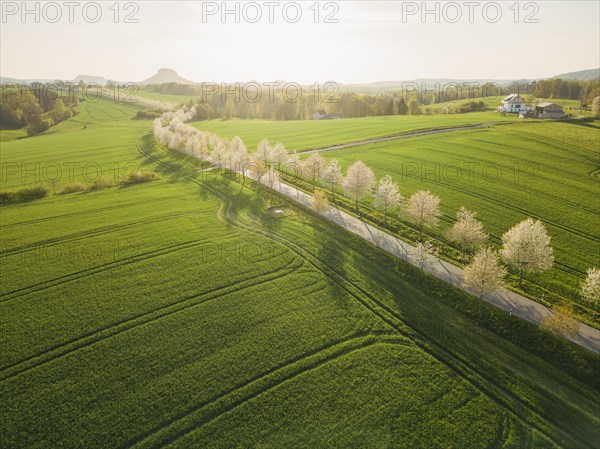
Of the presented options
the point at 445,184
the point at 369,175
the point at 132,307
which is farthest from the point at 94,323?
the point at 445,184

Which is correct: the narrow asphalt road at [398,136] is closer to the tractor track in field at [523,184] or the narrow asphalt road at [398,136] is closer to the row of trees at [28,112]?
the tractor track in field at [523,184]

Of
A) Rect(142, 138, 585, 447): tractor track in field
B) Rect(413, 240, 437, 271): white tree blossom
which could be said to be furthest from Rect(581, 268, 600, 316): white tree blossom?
Rect(413, 240, 437, 271): white tree blossom

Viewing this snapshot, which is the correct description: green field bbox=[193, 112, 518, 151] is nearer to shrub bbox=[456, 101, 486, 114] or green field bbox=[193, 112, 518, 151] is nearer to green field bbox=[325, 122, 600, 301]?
green field bbox=[325, 122, 600, 301]

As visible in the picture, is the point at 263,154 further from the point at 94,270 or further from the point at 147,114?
the point at 147,114

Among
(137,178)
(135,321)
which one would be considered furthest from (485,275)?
(137,178)

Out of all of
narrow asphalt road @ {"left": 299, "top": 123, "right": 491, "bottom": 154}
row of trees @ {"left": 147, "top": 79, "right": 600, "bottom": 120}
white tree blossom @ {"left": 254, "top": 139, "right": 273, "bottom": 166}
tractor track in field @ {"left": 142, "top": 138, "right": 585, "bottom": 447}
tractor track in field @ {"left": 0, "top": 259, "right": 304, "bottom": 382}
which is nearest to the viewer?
tractor track in field @ {"left": 142, "top": 138, "right": 585, "bottom": 447}

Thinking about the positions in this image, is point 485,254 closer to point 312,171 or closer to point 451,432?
point 451,432
